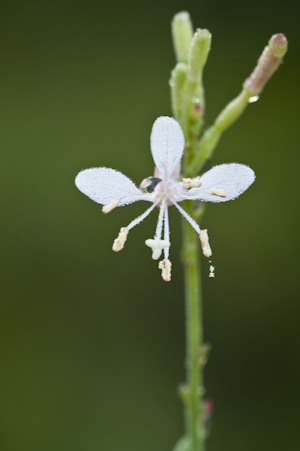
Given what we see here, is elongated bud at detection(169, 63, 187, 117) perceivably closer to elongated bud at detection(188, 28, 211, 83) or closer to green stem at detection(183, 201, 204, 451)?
elongated bud at detection(188, 28, 211, 83)

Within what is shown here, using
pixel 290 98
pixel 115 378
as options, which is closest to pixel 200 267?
pixel 115 378

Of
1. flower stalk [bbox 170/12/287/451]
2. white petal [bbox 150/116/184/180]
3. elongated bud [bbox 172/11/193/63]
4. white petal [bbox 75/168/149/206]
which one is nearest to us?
white petal [bbox 150/116/184/180]

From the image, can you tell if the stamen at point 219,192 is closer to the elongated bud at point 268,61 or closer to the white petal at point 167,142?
the white petal at point 167,142

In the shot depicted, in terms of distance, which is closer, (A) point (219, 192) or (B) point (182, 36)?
(A) point (219, 192)

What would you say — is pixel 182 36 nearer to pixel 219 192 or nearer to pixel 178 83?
pixel 178 83

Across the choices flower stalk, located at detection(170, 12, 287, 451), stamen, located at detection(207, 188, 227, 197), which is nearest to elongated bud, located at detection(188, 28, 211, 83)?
flower stalk, located at detection(170, 12, 287, 451)

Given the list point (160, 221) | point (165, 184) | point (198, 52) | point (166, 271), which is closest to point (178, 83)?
point (198, 52)
